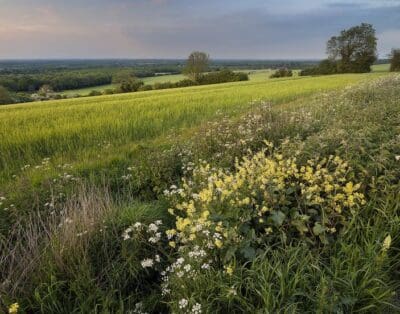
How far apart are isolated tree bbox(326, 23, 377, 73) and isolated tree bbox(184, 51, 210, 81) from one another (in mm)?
27246

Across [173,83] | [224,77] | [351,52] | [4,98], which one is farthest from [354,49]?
[4,98]

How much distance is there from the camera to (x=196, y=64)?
244 feet

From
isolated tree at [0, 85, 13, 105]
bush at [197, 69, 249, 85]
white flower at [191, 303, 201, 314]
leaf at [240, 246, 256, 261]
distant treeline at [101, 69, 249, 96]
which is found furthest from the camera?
bush at [197, 69, 249, 85]

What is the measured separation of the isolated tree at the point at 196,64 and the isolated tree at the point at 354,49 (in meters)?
27.2

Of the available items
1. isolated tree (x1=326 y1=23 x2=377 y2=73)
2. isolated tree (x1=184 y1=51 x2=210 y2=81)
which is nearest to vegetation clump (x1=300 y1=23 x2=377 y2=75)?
isolated tree (x1=326 y1=23 x2=377 y2=73)

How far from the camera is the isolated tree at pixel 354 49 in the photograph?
63.7 meters

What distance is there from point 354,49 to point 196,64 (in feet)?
110

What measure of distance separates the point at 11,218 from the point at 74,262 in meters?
1.71

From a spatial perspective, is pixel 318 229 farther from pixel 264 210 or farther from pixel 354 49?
pixel 354 49

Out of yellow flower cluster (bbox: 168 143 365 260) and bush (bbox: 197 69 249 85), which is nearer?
yellow flower cluster (bbox: 168 143 365 260)

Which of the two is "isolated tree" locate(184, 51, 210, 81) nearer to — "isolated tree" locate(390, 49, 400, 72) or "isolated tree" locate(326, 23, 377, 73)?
"isolated tree" locate(326, 23, 377, 73)

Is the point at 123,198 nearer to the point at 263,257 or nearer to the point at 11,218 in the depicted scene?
the point at 11,218

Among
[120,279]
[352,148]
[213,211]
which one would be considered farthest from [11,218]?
[352,148]

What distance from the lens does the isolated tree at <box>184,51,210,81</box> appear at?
7388 centimetres
